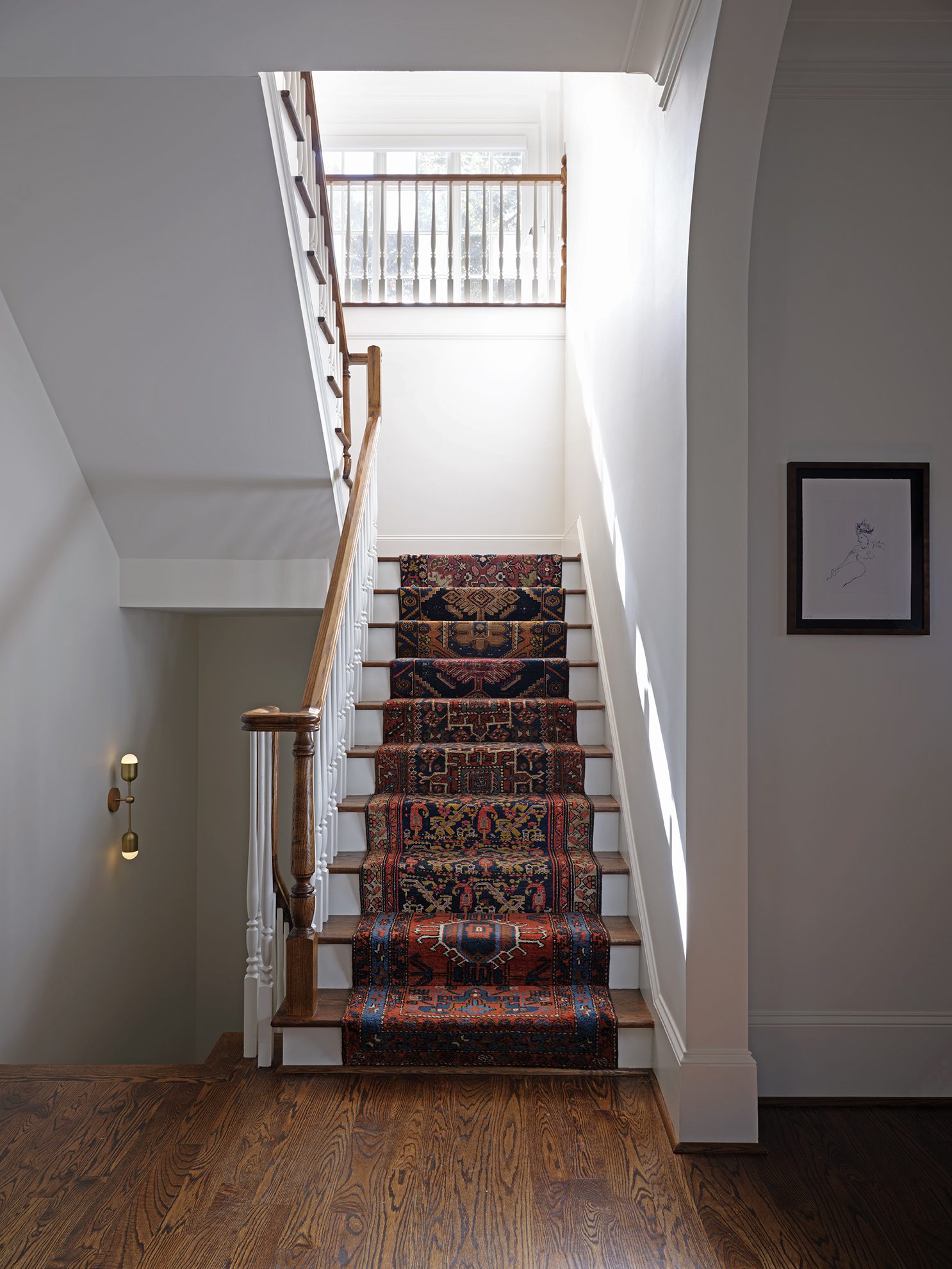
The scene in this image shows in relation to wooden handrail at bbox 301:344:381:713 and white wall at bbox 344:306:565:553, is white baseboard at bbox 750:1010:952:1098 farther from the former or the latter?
white wall at bbox 344:306:565:553

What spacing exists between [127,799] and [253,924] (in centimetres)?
157

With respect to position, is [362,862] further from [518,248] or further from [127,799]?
[518,248]

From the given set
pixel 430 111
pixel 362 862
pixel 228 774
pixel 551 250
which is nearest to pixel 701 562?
pixel 362 862

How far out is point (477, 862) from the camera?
293cm

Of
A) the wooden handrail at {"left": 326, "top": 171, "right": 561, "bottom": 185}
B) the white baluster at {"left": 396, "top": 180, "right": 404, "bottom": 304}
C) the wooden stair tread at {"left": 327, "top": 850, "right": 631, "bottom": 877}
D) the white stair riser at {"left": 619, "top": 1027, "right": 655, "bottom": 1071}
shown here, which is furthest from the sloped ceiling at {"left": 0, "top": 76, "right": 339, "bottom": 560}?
the wooden handrail at {"left": 326, "top": 171, "right": 561, "bottom": 185}

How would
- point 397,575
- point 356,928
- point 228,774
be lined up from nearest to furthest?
point 356,928
point 397,575
point 228,774

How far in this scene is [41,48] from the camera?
2223 mm

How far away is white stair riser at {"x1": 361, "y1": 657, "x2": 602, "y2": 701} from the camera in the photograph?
3748 mm

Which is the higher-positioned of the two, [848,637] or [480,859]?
[848,637]

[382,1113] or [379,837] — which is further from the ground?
[379,837]

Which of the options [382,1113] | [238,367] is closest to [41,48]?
[238,367]

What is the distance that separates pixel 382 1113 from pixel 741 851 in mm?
1144

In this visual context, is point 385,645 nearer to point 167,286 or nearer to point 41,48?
point 167,286

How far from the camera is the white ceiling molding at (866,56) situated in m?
2.34
